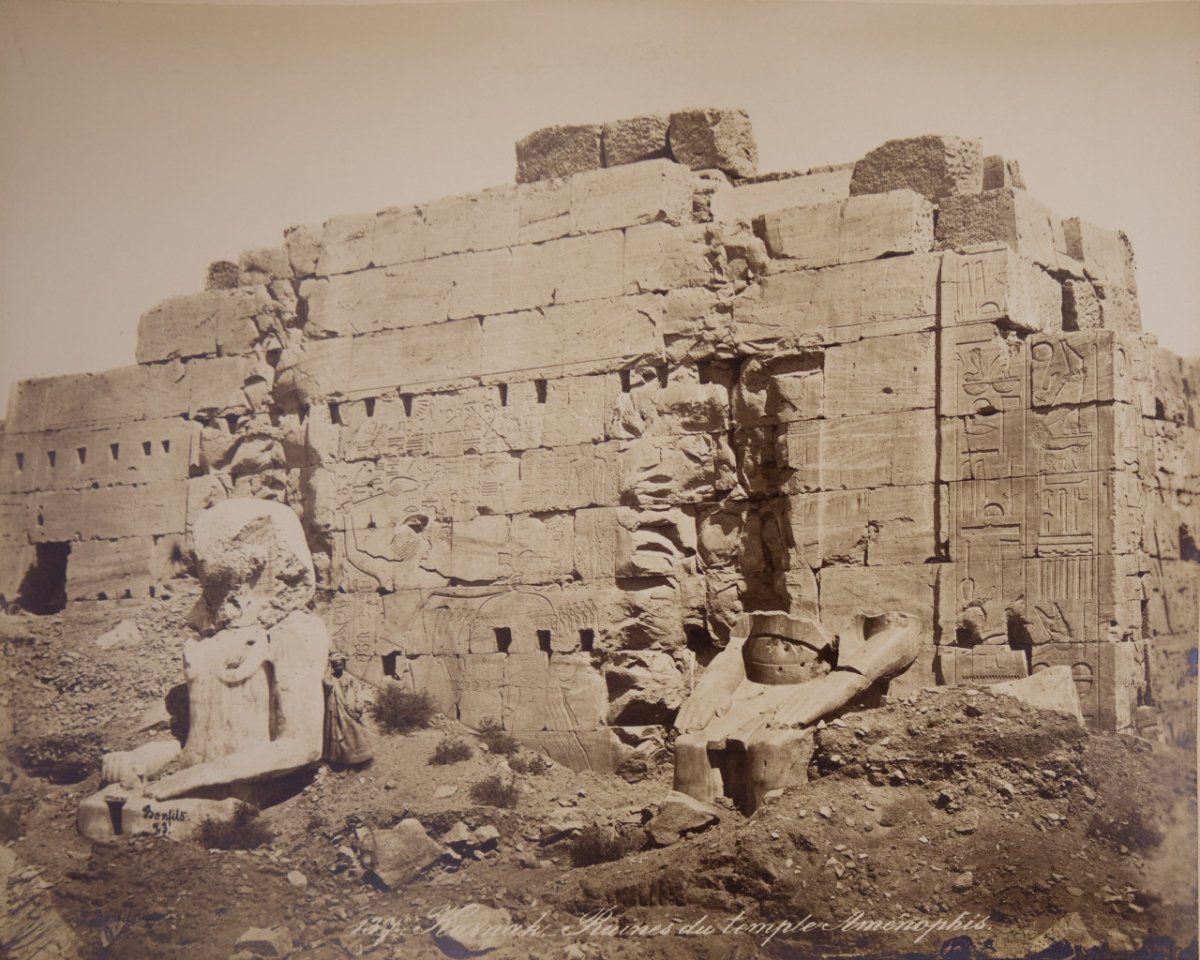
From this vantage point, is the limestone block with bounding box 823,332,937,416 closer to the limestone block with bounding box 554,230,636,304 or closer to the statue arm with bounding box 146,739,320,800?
the limestone block with bounding box 554,230,636,304

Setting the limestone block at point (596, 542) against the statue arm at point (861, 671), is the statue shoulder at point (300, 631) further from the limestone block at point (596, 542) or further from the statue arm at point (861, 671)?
the statue arm at point (861, 671)

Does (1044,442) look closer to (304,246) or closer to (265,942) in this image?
(265,942)

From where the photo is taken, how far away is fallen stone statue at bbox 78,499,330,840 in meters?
9.72

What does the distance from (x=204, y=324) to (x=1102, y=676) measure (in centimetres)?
681

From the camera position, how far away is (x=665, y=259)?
1037cm

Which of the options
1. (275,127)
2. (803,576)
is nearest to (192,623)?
(275,127)

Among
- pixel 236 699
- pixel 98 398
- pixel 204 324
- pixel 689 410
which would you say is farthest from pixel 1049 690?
pixel 98 398

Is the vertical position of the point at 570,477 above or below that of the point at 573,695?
above

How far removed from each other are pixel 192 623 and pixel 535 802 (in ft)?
9.64

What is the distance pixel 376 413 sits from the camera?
1116cm

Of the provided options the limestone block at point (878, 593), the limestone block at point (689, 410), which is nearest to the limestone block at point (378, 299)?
the limestone block at point (689, 410)

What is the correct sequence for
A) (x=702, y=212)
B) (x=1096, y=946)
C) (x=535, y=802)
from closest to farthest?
1. (x=1096, y=946)
2. (x=535, y=802)
3. (x=702, y=212)

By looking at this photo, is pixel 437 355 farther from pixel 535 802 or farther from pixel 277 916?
pixel 277 916

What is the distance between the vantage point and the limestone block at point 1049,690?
29.1 ft
